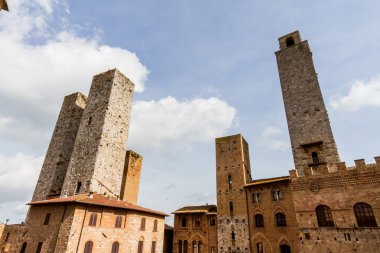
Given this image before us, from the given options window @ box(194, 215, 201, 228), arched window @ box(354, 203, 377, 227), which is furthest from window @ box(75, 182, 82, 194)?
arched window @ box(354, 203, 377, 227)

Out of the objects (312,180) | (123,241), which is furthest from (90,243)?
(312,180)

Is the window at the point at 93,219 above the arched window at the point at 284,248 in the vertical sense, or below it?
above

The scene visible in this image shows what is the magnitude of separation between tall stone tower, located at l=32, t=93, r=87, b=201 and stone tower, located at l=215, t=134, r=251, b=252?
20.2 metres

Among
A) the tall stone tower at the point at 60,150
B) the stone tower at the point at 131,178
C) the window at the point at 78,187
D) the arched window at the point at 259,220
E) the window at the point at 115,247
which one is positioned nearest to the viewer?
the window at the point at 115,247

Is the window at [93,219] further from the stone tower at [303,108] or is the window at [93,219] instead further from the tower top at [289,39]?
the tower top at [289,39]

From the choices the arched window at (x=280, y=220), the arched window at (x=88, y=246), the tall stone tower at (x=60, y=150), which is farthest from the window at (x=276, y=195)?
the tall stone tower at (x=60, y=150)

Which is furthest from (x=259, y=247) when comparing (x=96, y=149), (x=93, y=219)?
(x=96, y=149)

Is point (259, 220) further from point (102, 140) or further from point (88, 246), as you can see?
point (102, 140)

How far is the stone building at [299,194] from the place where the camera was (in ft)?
58.2

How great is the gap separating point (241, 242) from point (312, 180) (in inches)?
431

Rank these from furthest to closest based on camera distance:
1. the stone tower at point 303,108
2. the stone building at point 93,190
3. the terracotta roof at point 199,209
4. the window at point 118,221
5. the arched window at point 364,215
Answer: the terracotta roof at point 199,209
the stone tower at point 303,108
the window at point 118,221
the stone building at point 93,190
the arched window at point 364,215

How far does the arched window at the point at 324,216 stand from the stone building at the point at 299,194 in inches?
2.9

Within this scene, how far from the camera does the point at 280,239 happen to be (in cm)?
2302

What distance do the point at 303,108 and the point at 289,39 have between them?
37.4 ft
